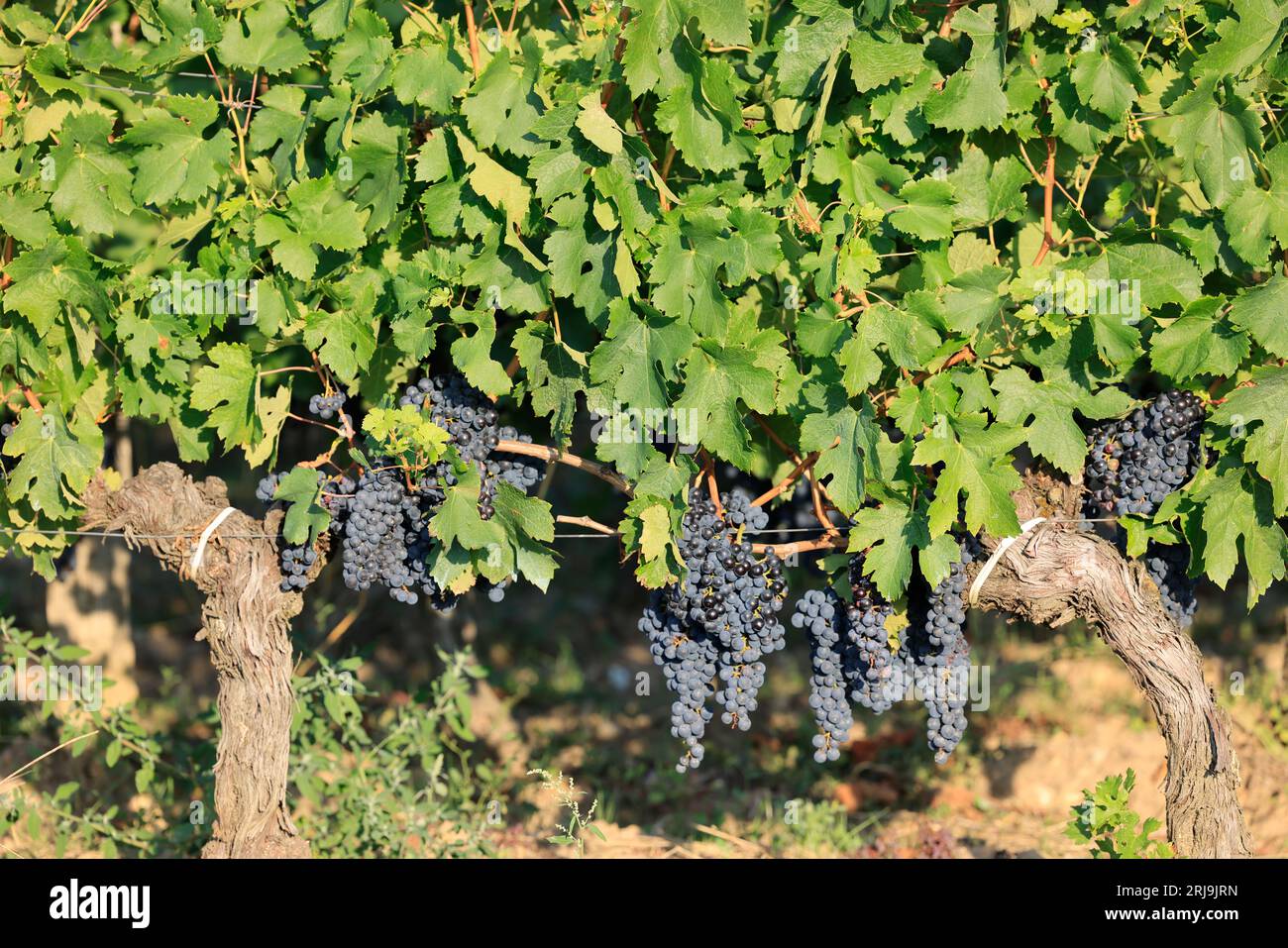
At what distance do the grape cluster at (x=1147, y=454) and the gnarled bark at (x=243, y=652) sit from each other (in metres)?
2.81

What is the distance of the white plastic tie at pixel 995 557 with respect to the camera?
13.9ft

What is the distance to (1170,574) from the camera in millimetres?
4465

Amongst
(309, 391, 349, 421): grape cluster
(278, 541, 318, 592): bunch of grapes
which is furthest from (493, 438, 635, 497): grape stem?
(278, 541, 318, 592): bunch of grapes

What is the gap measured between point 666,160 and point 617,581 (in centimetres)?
569

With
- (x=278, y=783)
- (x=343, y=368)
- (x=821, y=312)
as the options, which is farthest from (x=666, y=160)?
(x=278, y=783)

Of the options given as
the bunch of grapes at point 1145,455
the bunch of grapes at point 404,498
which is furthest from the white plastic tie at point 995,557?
the bunch of grapes at point 404,498

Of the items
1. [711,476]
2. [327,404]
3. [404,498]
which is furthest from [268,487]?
[711,476]

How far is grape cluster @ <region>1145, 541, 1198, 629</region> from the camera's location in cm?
444

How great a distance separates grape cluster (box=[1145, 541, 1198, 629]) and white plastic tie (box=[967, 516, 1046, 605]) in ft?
1.54

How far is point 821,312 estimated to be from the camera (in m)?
3.96

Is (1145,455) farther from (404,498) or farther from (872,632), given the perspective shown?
(404,498)

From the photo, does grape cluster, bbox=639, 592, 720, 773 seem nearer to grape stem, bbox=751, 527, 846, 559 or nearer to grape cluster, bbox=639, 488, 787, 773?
grape cluster, bbox=639, 488, 787, 773

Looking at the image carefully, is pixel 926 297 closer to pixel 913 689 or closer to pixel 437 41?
pixel 913 689

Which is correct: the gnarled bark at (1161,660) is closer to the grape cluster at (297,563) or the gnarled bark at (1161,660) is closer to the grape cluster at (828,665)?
the grape cluster at (828,665)
